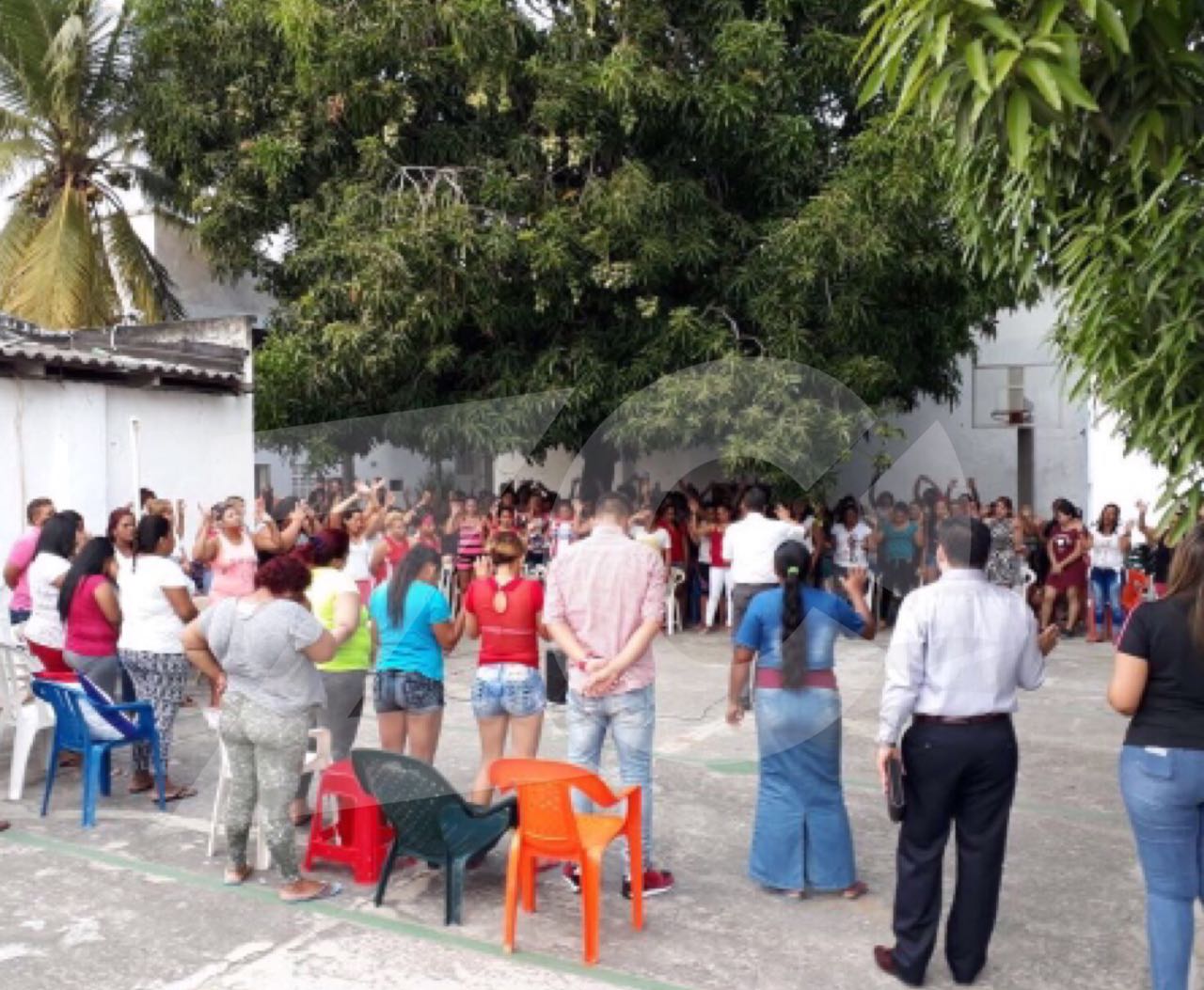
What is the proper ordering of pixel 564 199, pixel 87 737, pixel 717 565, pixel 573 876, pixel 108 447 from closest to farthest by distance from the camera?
1. pixel 573 876
2. pixel 87 737
3. pixel 108 447
4. pixel 717 565
5. pixel 564 199

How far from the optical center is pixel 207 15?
1282 centimetres

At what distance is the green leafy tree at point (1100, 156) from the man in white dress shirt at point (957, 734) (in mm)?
668

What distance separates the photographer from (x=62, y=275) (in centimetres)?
1416

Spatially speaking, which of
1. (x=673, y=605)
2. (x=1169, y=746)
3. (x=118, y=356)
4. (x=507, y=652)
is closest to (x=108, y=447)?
(x=118, y=356)

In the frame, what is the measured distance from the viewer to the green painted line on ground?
4.12 m

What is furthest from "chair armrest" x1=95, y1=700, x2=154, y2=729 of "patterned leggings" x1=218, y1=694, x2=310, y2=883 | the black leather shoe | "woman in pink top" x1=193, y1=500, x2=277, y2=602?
the black leather shoe

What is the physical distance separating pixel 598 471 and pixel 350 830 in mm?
2512

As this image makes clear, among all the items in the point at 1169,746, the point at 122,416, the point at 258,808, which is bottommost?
the point at 258,808

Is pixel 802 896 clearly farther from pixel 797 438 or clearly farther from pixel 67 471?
pixel 67 471

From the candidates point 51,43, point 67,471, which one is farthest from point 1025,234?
point 51,43

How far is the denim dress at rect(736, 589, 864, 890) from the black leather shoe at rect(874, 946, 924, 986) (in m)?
0.59

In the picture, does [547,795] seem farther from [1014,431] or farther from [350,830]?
[1014,431]

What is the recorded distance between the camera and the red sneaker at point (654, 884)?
481 centimetres

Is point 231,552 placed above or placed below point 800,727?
above
